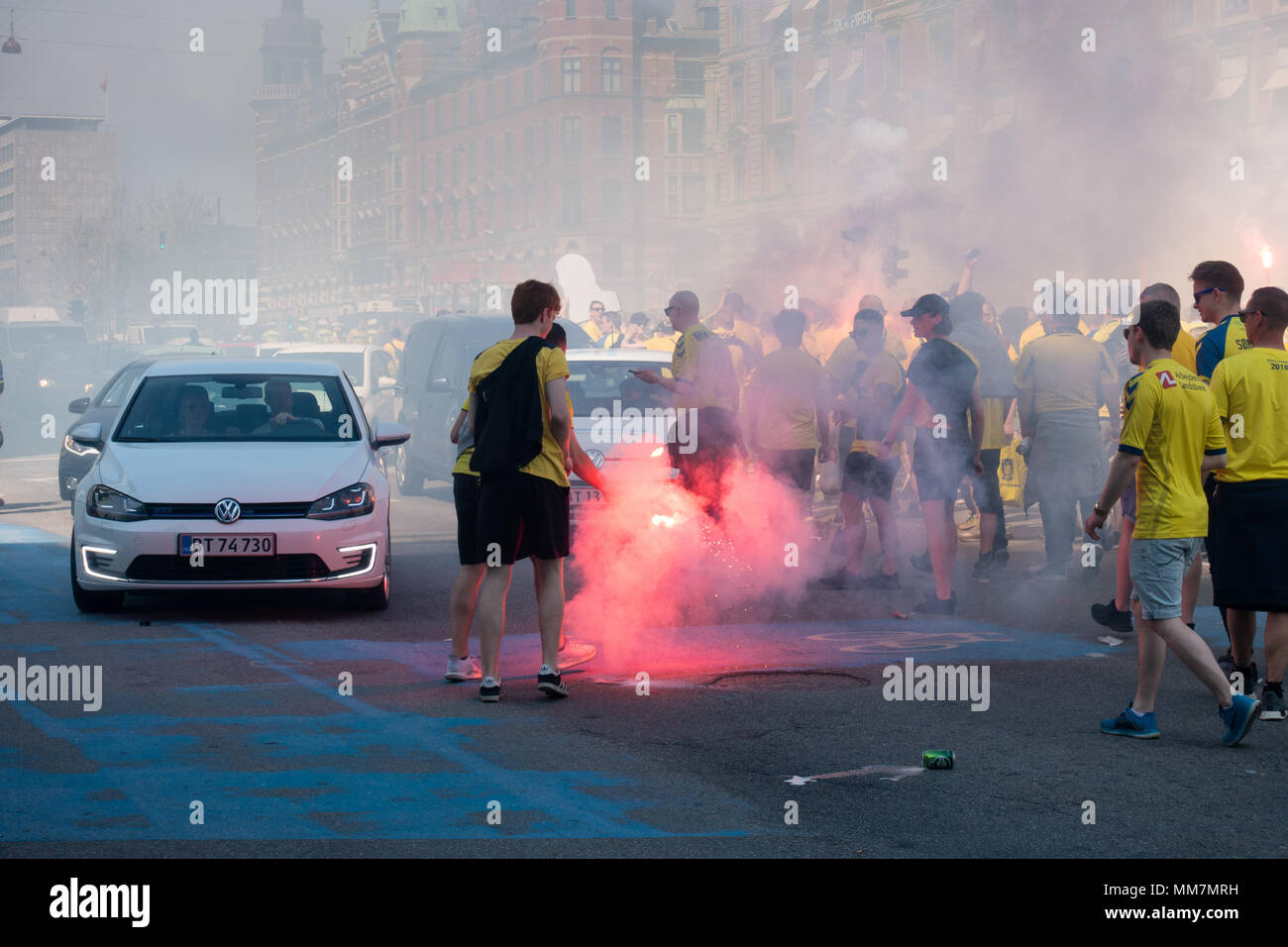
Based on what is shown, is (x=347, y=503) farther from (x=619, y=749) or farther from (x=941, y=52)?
(x=941, y=52)

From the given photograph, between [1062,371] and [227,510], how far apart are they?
5947 mm

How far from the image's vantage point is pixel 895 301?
32.4 m

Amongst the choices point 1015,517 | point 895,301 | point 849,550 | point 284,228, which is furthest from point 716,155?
point 284,228

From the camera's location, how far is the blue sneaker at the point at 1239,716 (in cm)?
609

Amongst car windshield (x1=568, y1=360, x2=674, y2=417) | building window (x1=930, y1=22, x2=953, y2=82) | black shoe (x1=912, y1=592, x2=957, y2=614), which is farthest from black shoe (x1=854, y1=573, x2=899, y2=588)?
building window (x1=930, y1=22, x2=953, y2=82)

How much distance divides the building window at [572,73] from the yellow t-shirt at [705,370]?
2942 inches

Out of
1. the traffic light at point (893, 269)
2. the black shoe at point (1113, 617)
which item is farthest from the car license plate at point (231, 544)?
the traffic light at point (893, 269)

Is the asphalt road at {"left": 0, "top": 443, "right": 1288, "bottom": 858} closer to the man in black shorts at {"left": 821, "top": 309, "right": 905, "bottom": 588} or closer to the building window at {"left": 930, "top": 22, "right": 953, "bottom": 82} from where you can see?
the man in black shorts at {"left": 821, "top": 309, "right": 905, "bottom": 588}

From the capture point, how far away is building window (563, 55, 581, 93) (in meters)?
82.6

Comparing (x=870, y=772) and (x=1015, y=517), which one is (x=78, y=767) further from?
(x=1015, y=517)

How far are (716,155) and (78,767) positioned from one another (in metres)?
58.9

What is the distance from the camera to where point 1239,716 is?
20.0 ft

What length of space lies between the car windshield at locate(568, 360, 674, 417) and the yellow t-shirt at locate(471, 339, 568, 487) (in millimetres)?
5014

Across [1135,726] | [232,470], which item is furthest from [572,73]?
[1135,726]
